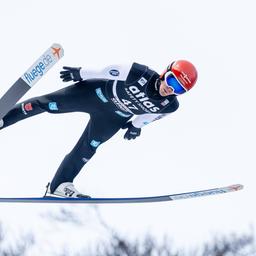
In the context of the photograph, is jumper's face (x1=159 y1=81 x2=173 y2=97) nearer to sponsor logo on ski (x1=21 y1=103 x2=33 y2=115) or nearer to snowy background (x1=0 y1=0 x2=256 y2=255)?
sponsor logo on ski (x1=21 y1=103 x2=33 y2=115)

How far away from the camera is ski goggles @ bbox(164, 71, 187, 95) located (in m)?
5.42

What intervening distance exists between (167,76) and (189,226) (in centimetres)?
323

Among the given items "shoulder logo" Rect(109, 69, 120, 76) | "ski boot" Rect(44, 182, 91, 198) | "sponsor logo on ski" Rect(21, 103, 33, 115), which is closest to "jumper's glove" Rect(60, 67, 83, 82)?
"shoulder logo" Rect(109, 69, 120, 76)

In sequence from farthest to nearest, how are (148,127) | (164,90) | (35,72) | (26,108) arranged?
(148,127), (26,108), (164,90), (35,72)

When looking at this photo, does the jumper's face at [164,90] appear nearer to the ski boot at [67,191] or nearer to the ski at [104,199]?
the ski at [104,199]

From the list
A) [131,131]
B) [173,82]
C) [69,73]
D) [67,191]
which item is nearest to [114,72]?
[69,73]

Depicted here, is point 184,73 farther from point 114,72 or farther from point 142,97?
point 114,72

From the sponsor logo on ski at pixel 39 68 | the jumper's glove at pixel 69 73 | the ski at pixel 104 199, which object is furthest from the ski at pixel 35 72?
the ski at pixel 104 199

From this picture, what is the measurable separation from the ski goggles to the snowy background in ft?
8.20

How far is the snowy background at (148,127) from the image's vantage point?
25.6 ft

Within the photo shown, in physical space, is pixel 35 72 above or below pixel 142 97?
above

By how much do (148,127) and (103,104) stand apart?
239cm

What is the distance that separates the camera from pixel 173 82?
5.43 meters

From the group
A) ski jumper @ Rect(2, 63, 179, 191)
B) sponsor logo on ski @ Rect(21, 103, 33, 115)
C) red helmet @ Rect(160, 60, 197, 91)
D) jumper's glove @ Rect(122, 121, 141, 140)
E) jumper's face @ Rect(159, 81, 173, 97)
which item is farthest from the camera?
jumper's glove @ Rect(122, 121, 141, 140)
